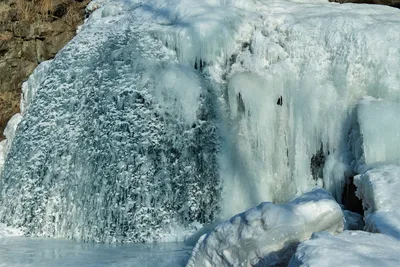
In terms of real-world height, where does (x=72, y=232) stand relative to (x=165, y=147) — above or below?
below

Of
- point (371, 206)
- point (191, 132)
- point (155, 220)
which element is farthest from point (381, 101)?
point (155, 220)

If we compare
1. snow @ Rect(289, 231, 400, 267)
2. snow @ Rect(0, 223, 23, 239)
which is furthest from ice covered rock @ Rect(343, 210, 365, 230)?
snow @ Rect(0, 223, 23, 239)

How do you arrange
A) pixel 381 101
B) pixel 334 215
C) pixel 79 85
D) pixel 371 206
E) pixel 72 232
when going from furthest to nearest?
1. pixel 79 85
2. pixel 72 232
3. pixel 381 101
4. pixel 371 206
5. pixel 334 215

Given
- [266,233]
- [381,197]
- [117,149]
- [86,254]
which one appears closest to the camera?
[266,233]

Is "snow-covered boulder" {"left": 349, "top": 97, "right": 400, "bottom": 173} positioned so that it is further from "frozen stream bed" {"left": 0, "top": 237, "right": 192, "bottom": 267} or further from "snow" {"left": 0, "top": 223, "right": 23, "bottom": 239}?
"snow" {"left": 0, "top": 223, "right": 23, "bottom": 239}

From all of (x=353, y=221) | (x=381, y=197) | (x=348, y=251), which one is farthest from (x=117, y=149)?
(x=348, y=251)

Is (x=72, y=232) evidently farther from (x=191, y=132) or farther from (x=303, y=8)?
(x=303, y=8)

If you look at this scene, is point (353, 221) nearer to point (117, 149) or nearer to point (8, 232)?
→ point (117, 149)
